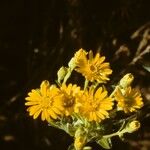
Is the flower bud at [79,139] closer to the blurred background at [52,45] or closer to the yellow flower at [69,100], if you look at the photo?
the yellow flower at [69,100]

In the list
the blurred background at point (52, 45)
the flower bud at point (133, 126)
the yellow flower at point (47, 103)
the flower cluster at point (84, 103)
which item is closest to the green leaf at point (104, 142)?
the flower cluster at point (84, 103)

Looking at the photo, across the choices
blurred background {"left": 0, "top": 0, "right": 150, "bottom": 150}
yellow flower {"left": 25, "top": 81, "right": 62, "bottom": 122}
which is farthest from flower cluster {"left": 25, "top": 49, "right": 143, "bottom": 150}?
blurred background {"left": 0, "top": 0, "right": 150, "bottom": 150}

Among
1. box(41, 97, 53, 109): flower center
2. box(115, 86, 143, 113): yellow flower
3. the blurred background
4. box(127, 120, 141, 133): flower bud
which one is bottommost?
box(127, 120, 141, 133): flower bud

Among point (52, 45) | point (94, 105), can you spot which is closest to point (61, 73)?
point (94, 105)

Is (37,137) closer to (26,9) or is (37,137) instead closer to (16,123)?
(16,123)

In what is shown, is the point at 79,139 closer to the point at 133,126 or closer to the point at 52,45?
the point at 133,126

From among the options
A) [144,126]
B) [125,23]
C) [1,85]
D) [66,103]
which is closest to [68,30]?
[125,23]

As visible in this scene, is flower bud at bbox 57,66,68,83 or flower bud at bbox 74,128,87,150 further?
flower bud at bbox 57,66,68,83

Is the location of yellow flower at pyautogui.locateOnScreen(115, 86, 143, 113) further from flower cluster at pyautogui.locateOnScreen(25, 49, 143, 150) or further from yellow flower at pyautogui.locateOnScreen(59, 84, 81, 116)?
yellow flower at pyautogui.locateOnScreen(59, 84, 81, 116)
